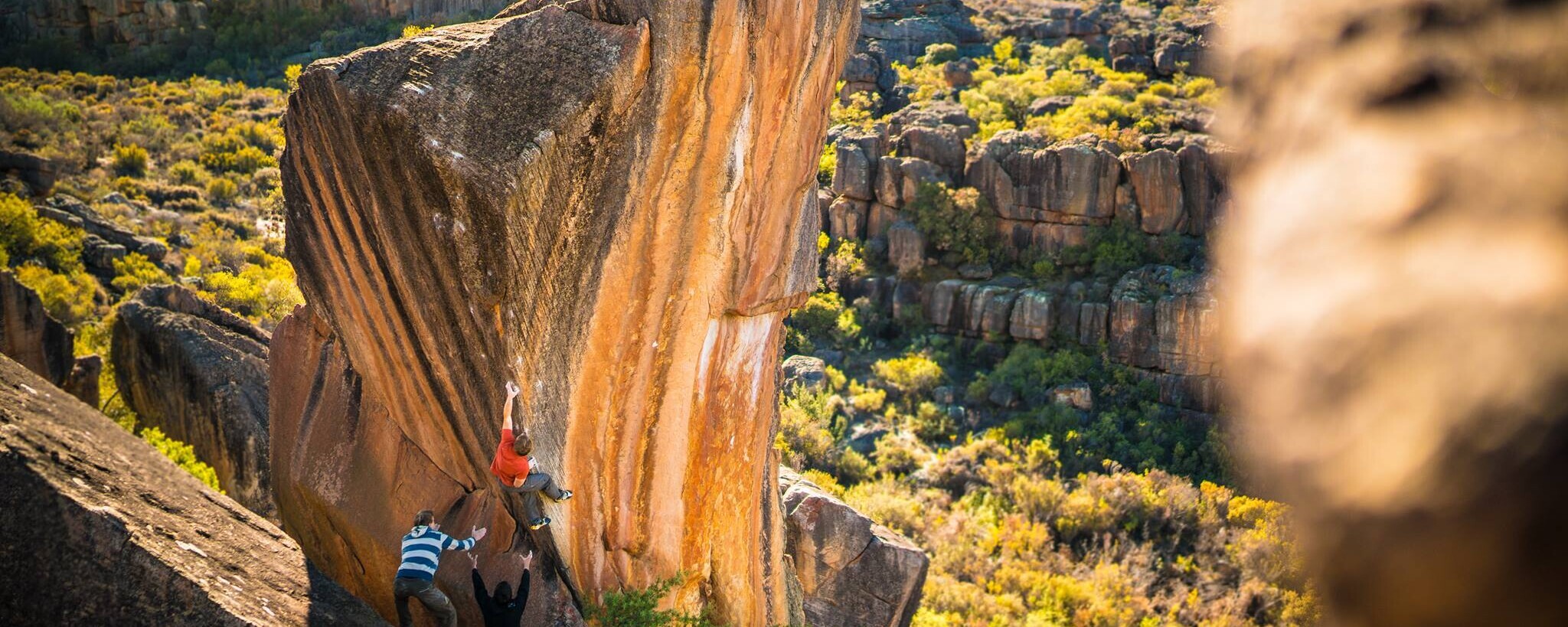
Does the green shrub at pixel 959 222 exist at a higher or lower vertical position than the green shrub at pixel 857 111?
lower

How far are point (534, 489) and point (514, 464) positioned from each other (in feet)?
0.98

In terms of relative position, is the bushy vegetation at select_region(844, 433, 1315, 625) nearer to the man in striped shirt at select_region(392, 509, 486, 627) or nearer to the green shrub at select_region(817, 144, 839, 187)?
the man in striped shirt at select_region(392, 509, 486, 627)

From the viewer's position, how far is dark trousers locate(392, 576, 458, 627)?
713cm

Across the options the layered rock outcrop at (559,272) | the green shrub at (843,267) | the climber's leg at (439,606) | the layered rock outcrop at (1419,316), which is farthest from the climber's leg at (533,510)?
the green shrub at (843,267)

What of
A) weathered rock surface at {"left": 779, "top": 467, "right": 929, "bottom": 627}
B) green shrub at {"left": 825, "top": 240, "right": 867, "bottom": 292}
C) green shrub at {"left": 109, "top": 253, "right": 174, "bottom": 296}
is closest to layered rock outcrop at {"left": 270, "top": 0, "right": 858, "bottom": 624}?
weathered rock surface at {"left": 779, "top": 467, "right": 929, "bottom": 627}

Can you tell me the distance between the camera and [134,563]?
5.70 meters

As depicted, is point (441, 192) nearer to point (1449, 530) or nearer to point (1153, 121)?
point (1449, 530)

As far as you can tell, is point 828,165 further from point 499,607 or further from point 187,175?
point 499,607

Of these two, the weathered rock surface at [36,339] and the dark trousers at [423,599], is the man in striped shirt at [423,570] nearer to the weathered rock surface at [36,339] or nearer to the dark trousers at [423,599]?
the dark trousers at [423,599]

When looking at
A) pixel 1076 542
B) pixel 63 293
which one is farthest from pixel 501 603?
pixel 1076 542

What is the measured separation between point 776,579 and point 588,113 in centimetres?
551

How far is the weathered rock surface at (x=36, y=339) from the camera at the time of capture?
544 inches

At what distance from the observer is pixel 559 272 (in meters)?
7.27

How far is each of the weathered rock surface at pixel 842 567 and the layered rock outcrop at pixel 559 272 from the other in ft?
18.1
